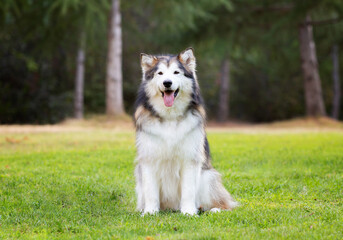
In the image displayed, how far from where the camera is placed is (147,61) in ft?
18.0

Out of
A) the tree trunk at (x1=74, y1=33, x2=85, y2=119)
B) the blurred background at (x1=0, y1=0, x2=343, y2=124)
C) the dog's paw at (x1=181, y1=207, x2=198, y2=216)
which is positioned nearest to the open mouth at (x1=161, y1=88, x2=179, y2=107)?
the dog's paw at (x1=181, y1=207, x2=198, y2=216)

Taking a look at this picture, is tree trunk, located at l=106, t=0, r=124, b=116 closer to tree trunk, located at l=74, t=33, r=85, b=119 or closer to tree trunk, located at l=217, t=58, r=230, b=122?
tree trunk, located at l=74, t=33, r=85, b=119

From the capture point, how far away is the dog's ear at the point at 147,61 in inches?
214

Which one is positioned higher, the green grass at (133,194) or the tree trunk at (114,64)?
the tree trunk at (114,64)

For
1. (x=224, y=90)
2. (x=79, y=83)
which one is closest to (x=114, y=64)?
(x=79, y=83)

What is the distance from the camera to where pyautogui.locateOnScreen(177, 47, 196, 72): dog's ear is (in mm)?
5398

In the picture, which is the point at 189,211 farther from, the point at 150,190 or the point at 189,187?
the point at 150,190

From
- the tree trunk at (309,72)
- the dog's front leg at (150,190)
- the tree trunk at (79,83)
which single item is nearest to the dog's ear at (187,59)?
the dog's front leg at (150,190)

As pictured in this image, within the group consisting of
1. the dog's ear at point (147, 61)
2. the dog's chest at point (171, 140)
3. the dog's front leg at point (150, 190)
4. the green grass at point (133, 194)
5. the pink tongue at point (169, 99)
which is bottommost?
the green grass at point (133, 194)

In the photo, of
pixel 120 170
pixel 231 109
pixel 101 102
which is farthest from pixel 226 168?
pixel 231 109

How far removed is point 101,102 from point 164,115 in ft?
73.6

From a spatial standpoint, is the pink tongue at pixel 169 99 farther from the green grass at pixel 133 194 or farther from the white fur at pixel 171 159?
the green grass at pixel 133 194

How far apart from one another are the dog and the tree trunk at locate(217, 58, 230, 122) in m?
21.4

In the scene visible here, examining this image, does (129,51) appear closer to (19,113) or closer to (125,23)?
(125,23)
